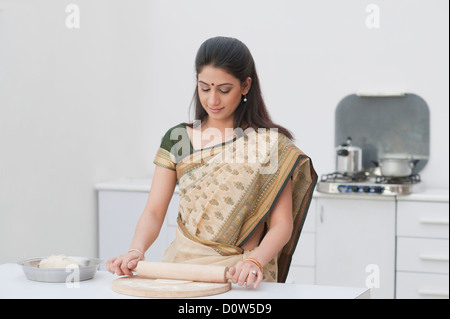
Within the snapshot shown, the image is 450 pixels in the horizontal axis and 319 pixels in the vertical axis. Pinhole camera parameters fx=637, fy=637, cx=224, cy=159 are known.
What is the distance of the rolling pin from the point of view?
1.46m

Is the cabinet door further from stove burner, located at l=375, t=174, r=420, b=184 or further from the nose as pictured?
the nose

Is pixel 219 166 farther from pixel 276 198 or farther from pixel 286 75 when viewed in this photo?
pixel 286 75

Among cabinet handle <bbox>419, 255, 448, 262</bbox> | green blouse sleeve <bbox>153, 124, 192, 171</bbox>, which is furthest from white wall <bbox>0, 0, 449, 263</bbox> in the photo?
green blouse sleeve <bbox>153, 124, 192, 171</bbox>

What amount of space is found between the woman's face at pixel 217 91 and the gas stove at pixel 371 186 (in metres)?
1.75

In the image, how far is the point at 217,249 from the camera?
68.9 inches

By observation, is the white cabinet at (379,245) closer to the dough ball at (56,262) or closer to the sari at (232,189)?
the sari at (232,189)

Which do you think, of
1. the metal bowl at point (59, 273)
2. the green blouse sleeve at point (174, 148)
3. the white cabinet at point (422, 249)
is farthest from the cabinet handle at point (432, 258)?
the metal bowl at point (59, 273)

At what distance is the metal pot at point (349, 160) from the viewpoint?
11.9 feet

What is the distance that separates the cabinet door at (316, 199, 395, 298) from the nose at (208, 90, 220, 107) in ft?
6.00

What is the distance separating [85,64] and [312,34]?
54.3 inches

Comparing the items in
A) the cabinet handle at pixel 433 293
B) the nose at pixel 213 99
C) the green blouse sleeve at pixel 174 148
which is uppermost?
the nose at pixel 213 99

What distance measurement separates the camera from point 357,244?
11.1 ft
